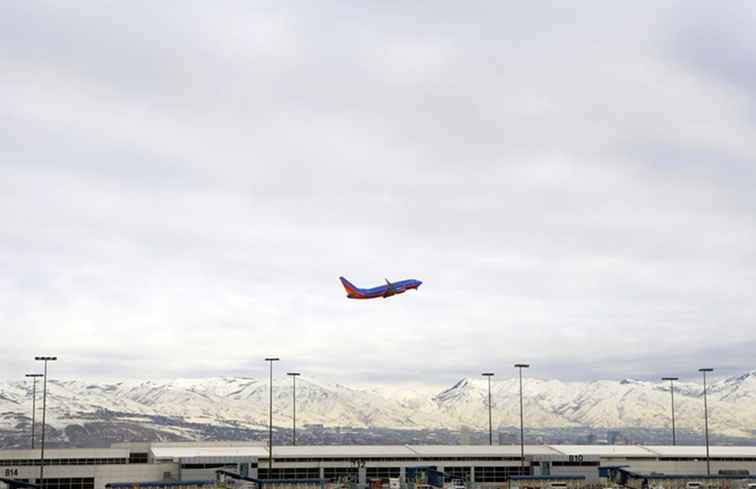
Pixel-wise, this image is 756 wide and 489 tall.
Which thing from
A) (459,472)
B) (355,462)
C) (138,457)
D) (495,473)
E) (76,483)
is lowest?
(495,473)

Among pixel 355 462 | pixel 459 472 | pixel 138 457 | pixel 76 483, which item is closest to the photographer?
pixel 76 483

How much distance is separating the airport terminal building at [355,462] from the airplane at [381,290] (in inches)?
1233

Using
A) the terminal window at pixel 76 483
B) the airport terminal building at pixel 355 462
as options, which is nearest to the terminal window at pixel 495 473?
the airport terminal building at pixel 355 462

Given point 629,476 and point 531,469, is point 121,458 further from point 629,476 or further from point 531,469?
point 629,476

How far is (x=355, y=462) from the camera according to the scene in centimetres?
17838

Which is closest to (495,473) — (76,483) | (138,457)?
(138,457)

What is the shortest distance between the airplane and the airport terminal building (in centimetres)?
3131

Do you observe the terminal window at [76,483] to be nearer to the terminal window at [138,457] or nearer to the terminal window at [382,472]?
the terminal window at [138,457]

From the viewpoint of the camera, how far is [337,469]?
7018 inches

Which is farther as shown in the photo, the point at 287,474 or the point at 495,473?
the point at 495,473

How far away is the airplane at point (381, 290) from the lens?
158750 millimetres

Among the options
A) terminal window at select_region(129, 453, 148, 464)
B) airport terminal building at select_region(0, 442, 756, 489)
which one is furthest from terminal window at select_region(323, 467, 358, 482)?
terminal window at select_region(129, 453, 148, 464)

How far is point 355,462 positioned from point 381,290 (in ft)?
120

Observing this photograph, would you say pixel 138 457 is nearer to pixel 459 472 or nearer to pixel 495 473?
pixel 459 472
